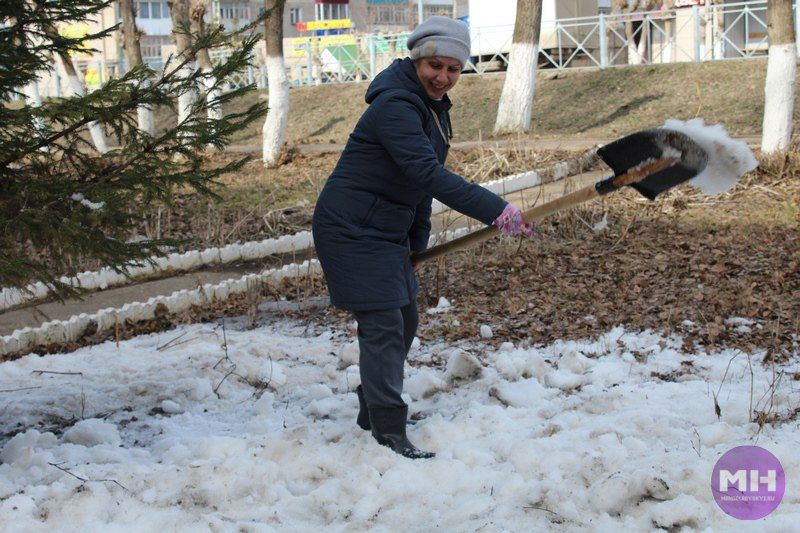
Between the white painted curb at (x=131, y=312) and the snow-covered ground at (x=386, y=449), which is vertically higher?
the snow-covered ground at (x=386, y=449)

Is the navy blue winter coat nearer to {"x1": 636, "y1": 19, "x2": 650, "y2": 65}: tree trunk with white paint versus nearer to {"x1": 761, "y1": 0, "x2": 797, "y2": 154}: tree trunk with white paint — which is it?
{"x1": 761, "y1": 0, "x2": 797, "y2": 154}: tree trunk with white paint

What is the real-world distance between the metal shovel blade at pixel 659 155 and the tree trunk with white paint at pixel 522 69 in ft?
39.5

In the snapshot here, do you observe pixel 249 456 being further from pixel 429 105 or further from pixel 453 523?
pixel 429 105

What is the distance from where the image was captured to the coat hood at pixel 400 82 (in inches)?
141

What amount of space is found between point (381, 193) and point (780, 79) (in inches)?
369

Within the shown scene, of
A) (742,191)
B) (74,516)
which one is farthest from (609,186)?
(742,191)

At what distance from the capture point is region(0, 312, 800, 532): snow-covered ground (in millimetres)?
3127

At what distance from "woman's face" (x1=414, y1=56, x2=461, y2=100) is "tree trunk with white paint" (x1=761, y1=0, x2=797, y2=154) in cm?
873

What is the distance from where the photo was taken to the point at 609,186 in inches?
Answer: 143

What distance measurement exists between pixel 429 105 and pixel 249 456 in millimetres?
1473

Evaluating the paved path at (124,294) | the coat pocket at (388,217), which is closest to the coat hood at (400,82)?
the coat pocket at (388,217)

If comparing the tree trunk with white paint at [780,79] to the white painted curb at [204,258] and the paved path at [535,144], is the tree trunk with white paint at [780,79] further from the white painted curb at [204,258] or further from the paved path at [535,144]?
the white painted curb at [204,258]

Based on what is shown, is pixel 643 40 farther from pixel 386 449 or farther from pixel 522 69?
pixel 386 449

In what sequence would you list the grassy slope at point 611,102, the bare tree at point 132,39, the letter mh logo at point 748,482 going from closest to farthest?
the letter mh logo at point 748,482 → the grassy slope at point 611,102 → the bare tree at point 132,39
